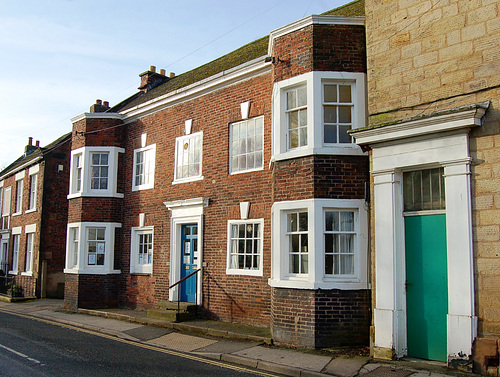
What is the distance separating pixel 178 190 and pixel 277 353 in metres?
7.19

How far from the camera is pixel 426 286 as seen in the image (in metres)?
8.66

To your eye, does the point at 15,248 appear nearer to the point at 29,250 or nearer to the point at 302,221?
the point at 29,250

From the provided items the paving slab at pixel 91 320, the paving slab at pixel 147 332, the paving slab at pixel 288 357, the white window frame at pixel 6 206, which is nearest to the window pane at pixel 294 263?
the paving slab at pixel 288 357

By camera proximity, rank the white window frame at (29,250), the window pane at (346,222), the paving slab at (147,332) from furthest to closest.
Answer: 1. the white window frame at (29,250)
2. the paving slab at (147,332)
3. the window pane at (346,222)

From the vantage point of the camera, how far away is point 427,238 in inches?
345

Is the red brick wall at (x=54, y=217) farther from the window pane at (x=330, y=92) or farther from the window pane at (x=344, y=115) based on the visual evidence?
the window pane at (x=344, y=115)

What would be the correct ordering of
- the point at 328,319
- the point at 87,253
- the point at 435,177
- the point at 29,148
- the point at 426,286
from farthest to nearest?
the point at 29,148
the point at 87,253
the point at 328,319
the point at 435,177
the point at 426,286

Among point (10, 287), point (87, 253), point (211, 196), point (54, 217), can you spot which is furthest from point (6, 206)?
point (211, 196)

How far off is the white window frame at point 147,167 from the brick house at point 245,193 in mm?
72

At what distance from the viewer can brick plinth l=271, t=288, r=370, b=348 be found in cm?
981

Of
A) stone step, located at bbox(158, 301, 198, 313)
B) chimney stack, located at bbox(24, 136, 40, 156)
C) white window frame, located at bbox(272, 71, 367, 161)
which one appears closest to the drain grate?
white window frame, located at bbox(272, 71, 367, 161)

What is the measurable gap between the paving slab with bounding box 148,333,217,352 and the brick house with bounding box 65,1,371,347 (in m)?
1.55

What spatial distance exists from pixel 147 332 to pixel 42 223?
40.5 feet

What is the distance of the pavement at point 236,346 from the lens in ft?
26.8
